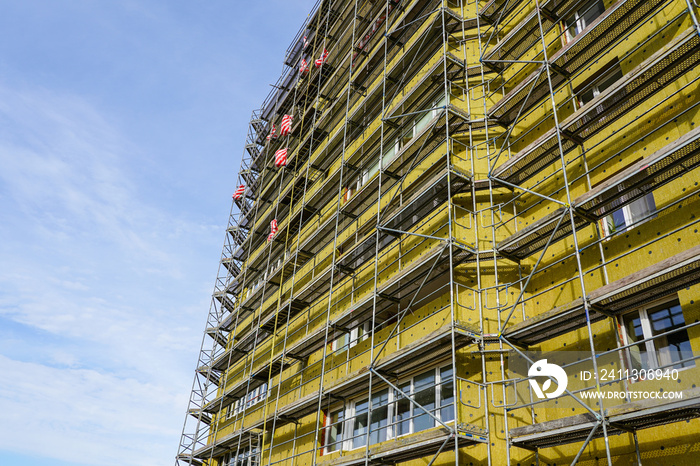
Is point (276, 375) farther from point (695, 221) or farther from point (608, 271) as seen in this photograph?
point (695, 221)

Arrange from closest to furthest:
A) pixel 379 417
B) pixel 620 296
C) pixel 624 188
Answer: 1. pixel 620 296
2. pixel 624 188
3. pixel 379 417

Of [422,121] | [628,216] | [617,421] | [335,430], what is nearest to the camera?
[617,421]

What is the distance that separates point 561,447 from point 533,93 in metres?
6.97

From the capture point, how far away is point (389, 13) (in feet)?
61.9

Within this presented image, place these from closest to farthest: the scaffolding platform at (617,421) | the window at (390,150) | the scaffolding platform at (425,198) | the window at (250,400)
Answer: the scaffolding platform at (617,421), the scaffolding platform at (425,198), the window at (390,150), the window at (250,400)

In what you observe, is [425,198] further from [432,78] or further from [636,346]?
[636,346]

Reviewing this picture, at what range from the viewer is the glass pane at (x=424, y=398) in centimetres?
1084

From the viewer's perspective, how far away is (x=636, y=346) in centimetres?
823

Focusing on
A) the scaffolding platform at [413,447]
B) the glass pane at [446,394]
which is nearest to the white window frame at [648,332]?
the scaffolding platform at [413,447]

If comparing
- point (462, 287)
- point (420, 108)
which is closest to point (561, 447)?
point (462, 287)

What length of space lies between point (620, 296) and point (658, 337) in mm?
705

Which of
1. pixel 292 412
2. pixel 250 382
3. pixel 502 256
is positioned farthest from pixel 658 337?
pixel 250 382

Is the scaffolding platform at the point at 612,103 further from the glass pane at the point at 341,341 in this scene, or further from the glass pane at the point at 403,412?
the glass pane at the point at 341,341

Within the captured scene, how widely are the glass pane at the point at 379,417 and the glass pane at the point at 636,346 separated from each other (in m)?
5.22
